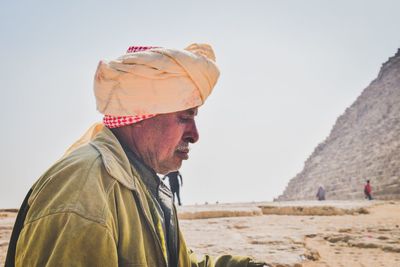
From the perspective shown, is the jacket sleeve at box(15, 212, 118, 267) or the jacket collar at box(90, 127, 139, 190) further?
the jacket collar at box(90, 127, 139, 190)

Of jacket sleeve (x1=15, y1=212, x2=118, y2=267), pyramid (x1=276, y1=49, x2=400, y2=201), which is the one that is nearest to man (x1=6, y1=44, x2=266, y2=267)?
jacket sleeve (x1=15, y1=212, x2=118, y2=267)

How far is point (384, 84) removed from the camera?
4475 cm

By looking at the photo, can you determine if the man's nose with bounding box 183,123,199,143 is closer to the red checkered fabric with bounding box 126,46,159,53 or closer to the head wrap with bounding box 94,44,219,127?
the head wrap with bounding box 94,44,219,127

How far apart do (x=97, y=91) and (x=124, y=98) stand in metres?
0.12

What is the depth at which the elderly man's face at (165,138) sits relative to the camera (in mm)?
1428

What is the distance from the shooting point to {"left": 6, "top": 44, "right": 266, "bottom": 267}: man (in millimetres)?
857

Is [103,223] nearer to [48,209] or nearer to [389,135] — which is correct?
[48,209]

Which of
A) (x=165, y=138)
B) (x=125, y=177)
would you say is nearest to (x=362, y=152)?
(x=165, y=138)

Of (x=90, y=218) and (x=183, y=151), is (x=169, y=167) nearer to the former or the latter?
(x=183, y=151)

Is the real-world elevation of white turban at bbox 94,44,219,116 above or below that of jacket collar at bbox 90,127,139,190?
above

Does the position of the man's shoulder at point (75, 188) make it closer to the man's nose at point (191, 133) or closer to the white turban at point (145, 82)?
the white turban at point (145, 82)

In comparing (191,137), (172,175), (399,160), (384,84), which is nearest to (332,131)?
(384,84)

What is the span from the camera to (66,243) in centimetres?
83

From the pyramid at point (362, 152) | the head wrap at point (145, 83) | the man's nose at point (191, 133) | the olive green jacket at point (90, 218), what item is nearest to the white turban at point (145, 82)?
the head wrap at point (145, 83)
